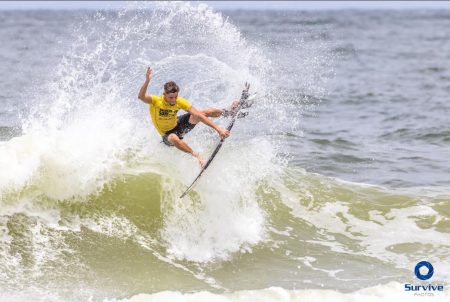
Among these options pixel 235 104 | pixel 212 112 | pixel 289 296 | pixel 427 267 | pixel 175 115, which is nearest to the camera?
pixel 289 296

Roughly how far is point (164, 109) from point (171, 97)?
11.5 inches

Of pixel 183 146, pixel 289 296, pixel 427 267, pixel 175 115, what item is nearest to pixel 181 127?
pixel 175 115

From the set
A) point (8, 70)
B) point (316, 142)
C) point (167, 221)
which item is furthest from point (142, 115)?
point (8, 70)

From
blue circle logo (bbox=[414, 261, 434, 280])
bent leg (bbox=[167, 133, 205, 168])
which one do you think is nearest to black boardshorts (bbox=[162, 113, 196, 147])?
bent leg (bbox=[167, 133, 205, 168])

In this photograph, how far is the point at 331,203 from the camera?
41.4 feet

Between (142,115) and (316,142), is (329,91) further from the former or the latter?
(142,115)

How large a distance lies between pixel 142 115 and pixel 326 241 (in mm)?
4430

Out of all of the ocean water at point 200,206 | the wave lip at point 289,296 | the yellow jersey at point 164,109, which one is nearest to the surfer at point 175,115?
the yellow jersey at point 164,109

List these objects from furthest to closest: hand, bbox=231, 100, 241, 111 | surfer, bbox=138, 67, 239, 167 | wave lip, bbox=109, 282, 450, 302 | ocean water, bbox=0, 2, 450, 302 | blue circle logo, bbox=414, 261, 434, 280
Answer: hand, bbox=231, 100, 241, 111 < surfer, bbox=138, 67, 239, 167 < blue circle logo, bbox=414, 261, 434, 280 < ocean water, bbox=0, 2, 450, 302 < wave lip, bbox=109, 282, 450, 302

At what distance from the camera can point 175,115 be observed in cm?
1069

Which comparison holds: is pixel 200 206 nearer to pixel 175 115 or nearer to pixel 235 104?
pixel 175 115

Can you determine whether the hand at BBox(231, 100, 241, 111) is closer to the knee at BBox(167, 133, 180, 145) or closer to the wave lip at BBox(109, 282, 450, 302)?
the knee at BBox(167, 133, 180, 145)

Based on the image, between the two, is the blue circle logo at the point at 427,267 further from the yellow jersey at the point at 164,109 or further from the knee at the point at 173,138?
the yellow jersey at the point at 164,109

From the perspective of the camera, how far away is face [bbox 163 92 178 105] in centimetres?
1033
